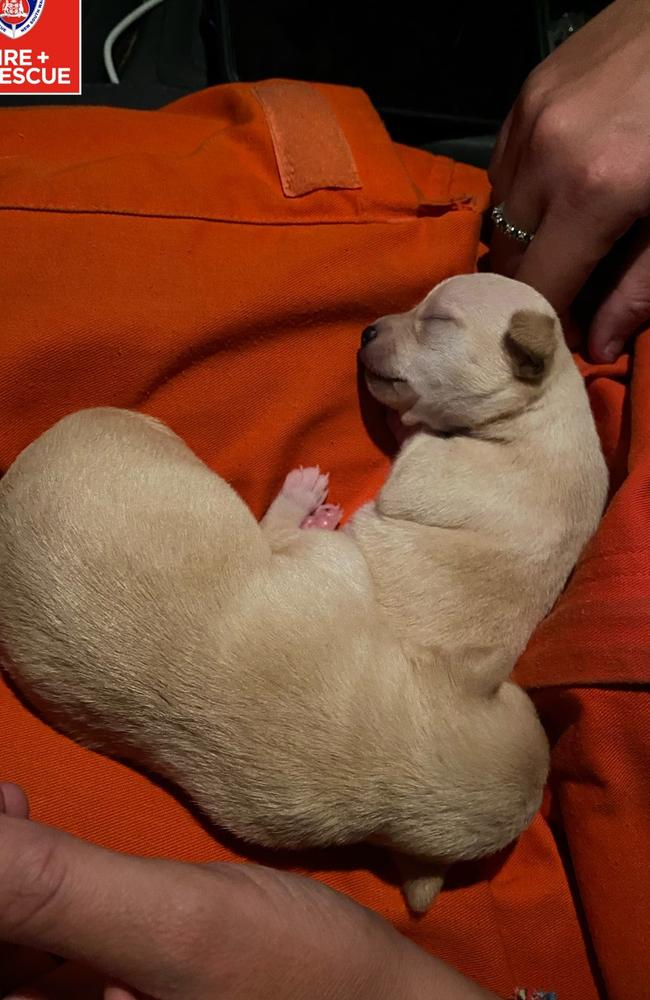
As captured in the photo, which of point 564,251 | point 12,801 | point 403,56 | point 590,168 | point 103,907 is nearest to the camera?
point 103,907

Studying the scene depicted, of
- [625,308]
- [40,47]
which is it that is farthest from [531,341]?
[40,47]

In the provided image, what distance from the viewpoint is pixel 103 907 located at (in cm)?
114

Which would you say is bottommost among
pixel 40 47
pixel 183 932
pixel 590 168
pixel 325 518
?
pixel 183 932

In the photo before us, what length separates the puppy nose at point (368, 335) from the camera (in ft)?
6.13

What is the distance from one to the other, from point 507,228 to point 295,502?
2.94 ft

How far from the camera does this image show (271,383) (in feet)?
5.90

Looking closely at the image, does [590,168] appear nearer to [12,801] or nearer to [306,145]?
[306,145]

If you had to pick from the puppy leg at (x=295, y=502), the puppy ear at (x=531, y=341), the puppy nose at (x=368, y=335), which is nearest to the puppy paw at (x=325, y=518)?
the puppy leg at (x=295, y=502)

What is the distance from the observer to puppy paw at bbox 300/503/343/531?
1.88 m

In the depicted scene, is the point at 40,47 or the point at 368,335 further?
the point at 40,47

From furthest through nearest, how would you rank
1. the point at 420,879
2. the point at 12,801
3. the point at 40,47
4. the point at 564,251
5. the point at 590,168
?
the point at 40,47 → the point at 564,251 → the point at 590,168 → the point at 420,879 → the point at 12,801

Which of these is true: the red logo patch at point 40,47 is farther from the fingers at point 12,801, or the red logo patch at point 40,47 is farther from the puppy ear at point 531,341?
the fingers at point 12,801

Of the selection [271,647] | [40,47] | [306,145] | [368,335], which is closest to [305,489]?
[368,335]

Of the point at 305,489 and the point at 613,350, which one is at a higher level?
the point at 613,350
